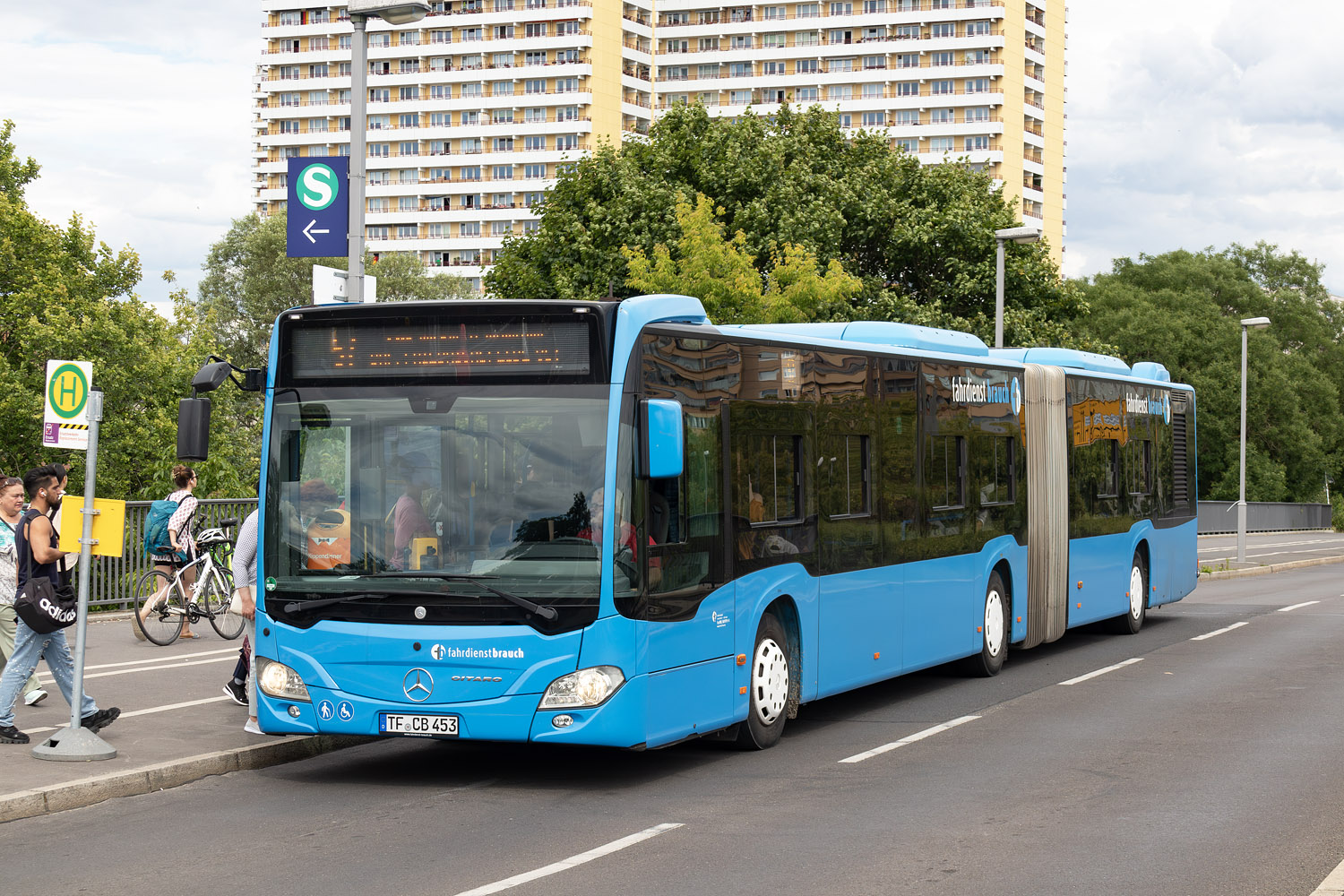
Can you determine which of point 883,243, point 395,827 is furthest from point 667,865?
point 883,243

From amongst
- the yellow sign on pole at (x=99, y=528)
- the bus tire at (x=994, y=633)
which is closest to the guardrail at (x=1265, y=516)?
the bus tire at (x=994, y=633)

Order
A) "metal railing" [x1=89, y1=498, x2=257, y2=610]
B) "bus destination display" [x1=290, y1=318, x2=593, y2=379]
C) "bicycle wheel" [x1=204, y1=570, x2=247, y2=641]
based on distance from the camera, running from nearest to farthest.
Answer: "bus destination display" [x1=290, y1=318, x2=593, y2=379]
"bicycle wheel" [x1=204, y1=570, x2=247, y2=641]
"metal railing" [x1=89, y1=498, x2=257, y2=610]

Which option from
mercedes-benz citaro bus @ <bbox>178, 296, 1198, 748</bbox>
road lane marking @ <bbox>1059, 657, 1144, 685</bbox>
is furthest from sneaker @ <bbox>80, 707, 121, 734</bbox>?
road lane marking @ <bbox>1059, 657, 1144, 685</bbox>

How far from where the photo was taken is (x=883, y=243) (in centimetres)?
4397

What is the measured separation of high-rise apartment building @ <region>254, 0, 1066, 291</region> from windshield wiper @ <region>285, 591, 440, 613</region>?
10990 cm

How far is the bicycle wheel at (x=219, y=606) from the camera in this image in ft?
56.5

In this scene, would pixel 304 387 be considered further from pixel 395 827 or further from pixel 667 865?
pixel 667 865

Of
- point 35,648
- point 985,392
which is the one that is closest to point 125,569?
point 35,648

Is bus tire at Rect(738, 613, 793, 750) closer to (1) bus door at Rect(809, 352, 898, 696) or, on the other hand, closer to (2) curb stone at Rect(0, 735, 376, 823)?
(1) bus door at Rect(809, 352, 898, 696)

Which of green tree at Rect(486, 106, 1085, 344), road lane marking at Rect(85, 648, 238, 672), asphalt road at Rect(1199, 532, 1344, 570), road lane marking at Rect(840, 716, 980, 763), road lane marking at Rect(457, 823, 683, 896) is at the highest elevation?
green tree at Rect(486, 106, 1085, 344)

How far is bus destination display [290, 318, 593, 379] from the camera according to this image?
938cm

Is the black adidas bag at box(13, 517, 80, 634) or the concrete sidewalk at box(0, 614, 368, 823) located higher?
the black adidas bag at box(13, 517, 80, 634)

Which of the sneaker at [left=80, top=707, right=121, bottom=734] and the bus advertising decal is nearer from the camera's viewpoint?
the sneaker at [left=80, top=707, right=121, bottom=734]

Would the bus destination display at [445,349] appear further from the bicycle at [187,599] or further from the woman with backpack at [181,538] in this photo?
the woman with backpack at [181,538]
